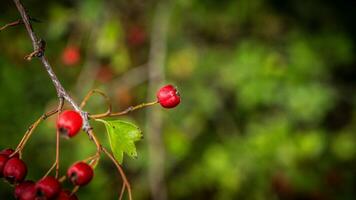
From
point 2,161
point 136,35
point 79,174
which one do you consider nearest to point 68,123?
point 79,174

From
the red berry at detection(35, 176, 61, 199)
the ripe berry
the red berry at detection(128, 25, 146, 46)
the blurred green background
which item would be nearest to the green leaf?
the ripe berry

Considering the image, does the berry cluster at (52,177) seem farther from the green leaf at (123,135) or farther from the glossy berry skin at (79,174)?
the green leaf at (123,135)

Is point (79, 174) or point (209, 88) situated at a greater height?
point (79, 174)

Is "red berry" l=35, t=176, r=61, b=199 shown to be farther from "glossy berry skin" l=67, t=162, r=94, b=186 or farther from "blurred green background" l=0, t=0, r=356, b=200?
"blurred green background" l=0, t=0, r=356, b=200

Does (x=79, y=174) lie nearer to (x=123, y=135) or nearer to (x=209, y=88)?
(x=123, y=135)

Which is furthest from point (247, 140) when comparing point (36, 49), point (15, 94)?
point (36, 49)

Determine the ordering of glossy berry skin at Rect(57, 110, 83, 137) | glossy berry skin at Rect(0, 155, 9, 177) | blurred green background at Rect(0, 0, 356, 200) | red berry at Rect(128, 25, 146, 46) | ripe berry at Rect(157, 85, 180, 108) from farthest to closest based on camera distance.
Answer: red berry at Rect(128, 25, 146, 46) < blurred green background at Rect(0, 0, 356, 200) < ripe berry at Rect(157, 85, 180, 108) < glossy berry skin at Rect(0, 155, 9, 177) < glossy berry skin at Rect(57, 110, 83, 137)

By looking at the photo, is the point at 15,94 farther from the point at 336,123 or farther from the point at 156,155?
the point at 336,123
